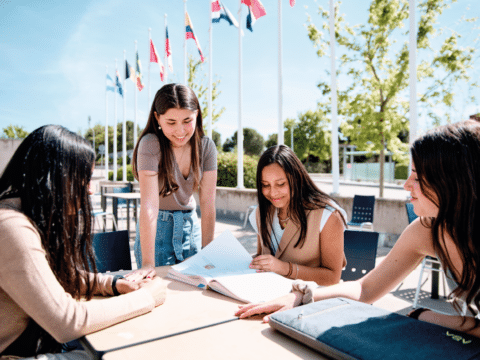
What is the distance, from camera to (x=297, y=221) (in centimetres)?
196

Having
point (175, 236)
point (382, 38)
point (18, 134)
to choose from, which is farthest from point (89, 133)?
point (175, 236)

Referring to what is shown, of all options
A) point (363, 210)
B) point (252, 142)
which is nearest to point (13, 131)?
point (252, 142)

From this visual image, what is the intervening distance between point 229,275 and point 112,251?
1.13 meters

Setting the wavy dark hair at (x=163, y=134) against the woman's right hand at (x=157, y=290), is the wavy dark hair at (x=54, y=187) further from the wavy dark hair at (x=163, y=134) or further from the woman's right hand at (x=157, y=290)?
the wavy dark hair at (x=163, y=134)

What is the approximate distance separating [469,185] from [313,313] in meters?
0.56

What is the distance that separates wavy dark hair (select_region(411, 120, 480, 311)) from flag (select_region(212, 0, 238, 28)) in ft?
31.0

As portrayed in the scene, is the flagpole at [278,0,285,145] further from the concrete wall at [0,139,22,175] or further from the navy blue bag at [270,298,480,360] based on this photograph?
the concrete wall at [0,139,22,175]

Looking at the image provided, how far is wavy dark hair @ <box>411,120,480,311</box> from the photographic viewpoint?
0.95m

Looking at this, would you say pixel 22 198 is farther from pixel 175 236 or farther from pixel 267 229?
pixel 267 229

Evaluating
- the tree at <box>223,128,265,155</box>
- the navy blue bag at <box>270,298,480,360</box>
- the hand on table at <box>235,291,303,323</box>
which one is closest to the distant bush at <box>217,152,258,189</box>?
the hand on table at <box>235,291,303,323</box>

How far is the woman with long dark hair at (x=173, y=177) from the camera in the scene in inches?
72.7

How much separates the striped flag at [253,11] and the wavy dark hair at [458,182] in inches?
327

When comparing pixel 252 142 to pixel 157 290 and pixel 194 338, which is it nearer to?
pixel 157 290

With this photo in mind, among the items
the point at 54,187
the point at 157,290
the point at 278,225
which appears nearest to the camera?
the point at 54,187
